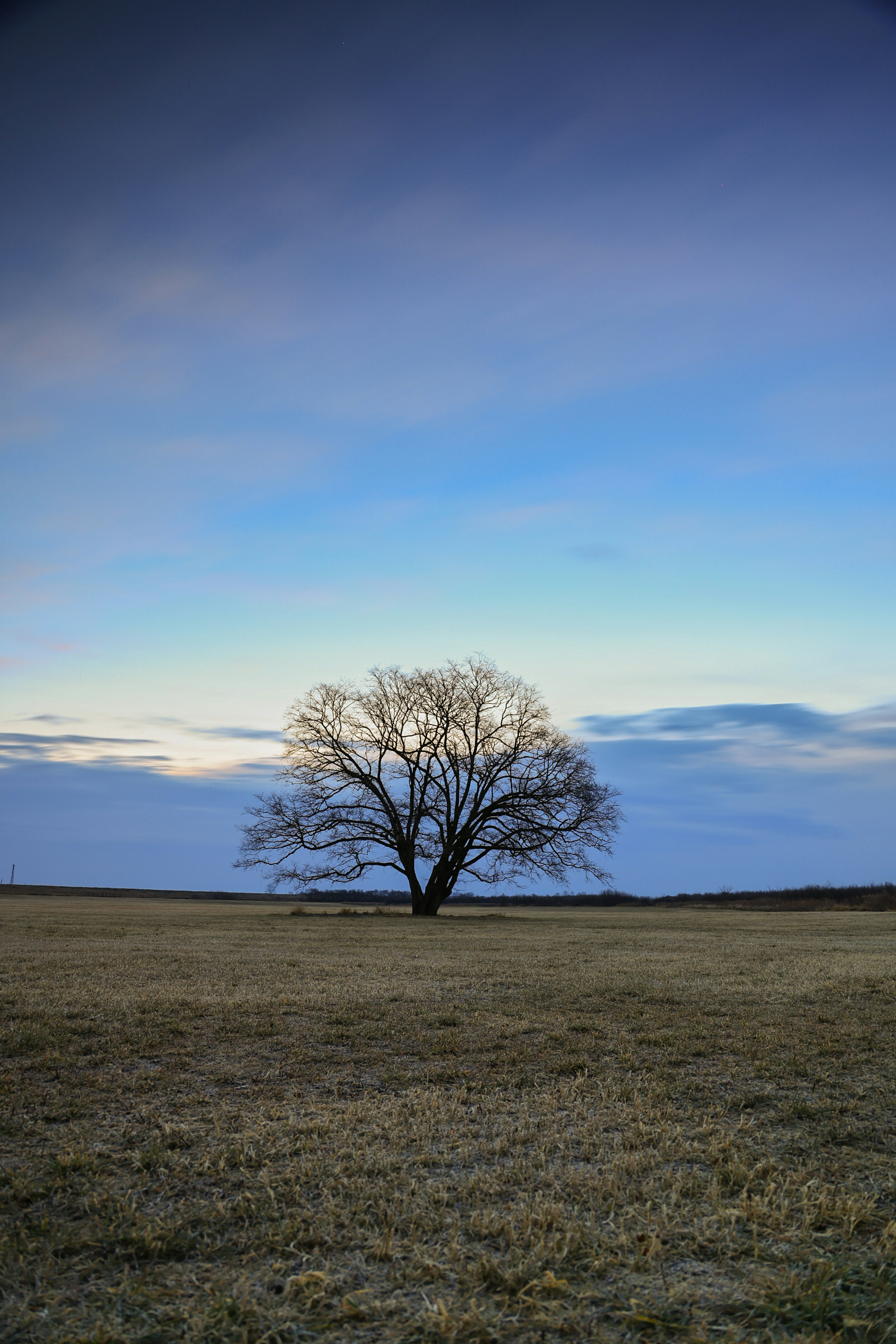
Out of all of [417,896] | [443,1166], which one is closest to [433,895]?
[417,896]

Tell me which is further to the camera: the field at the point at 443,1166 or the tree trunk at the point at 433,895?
the tree trunk at the point at 433,895

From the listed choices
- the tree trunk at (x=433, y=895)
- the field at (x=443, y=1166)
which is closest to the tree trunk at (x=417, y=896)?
the tree trunk at (x=433, y=895)

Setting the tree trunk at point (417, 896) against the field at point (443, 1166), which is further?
the tree trunk at point (417, 896)

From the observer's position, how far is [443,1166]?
4086 mm

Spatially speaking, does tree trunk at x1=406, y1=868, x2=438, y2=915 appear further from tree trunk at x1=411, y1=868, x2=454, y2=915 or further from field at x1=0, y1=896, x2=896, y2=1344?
field at x1=0, y1=896, x2=896, y2=1344

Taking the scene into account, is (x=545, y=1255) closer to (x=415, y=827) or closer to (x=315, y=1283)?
(x=315, y=1283)

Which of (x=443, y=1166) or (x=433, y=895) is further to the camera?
(x=433, y=895)

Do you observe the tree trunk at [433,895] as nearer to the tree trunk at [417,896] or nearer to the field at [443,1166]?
the tree trunk at [417,896]

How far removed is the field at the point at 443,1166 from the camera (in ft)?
9.32

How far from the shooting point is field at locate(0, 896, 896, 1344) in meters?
2.84

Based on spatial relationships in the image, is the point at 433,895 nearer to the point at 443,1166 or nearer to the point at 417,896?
the point at 417,896

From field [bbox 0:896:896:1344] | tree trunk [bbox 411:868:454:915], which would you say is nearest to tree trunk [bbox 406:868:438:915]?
tree trunk [bbox 411:868:454:915]

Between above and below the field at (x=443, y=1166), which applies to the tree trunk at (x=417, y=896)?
below

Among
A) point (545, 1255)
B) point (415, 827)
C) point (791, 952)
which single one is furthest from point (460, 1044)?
point (415, 827)
